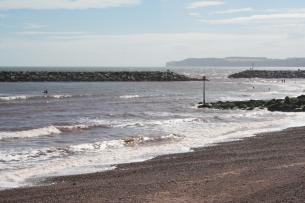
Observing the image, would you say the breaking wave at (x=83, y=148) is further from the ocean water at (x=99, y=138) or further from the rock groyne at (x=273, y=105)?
the rock groyne at (x=273, y=105)

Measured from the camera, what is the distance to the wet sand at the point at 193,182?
36.3ft

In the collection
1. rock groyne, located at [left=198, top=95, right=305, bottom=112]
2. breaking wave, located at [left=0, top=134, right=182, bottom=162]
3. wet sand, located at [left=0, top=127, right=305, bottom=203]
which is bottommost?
rock groyne, located at [left=198, top=95, right=305, bottom=112]

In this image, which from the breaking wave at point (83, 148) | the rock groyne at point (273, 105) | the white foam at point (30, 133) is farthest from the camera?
the rock groyne at point (273, 105)

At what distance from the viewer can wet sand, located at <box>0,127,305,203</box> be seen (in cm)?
1107

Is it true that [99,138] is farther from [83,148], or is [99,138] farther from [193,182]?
[193,182]

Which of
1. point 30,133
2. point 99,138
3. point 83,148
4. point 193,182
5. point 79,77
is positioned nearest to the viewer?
point 193,182

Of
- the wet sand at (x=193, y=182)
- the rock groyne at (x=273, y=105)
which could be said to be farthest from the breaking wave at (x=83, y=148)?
the rock groyne at (x=273, y=105)

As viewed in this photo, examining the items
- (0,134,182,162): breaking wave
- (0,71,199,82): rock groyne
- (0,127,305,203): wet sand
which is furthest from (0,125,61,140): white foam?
(0,71,199,82): rock groyne

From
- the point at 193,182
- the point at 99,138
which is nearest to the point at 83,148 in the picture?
the point at 99,138

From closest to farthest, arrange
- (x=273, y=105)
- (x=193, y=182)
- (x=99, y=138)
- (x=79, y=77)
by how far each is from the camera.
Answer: (x=193, y=182) < (x=99, y=138) < (x=273, y=105) < (x=79, y=77)

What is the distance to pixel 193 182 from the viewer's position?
12.6 m

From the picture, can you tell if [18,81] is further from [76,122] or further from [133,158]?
[133,158]

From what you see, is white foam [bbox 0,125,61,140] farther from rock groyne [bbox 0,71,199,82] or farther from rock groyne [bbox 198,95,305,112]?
rock groyne [bbox 0,71,199,82]

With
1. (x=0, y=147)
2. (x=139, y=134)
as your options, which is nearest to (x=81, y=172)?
(x=0, y=147)
